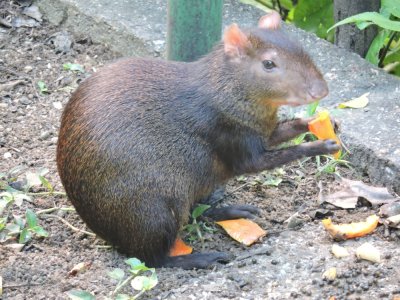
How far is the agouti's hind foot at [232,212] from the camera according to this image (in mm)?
4969

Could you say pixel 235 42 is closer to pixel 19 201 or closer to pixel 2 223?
pixel 19 201

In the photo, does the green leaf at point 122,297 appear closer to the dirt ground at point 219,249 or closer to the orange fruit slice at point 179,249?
the dirt ground at point 219,249

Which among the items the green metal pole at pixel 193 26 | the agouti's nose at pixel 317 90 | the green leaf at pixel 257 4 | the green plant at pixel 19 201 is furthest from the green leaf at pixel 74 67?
the agouti's nose at pixel 317 90

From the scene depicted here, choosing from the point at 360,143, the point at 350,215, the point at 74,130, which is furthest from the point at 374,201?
the point at 74,130

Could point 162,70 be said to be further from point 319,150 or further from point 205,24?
point 319,150

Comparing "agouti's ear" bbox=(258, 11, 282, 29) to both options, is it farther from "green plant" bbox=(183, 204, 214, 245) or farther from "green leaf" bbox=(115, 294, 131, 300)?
"green leaf" bbox=(115, 294, 131, 300)

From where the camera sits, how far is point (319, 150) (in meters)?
4.80

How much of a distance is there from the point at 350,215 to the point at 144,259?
1176 millimetres

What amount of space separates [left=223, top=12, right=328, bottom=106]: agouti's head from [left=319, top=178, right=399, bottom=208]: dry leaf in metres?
0.67

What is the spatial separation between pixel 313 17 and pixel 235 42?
252 centimetres

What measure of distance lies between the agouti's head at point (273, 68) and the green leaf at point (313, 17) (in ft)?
7.72

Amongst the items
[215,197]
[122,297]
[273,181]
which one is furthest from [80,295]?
[273,181]

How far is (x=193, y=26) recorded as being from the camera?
5.06 metres

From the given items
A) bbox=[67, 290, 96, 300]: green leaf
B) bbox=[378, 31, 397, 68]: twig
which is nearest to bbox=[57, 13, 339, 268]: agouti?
bbox=[67, 290, 96, 300]: green leaf
